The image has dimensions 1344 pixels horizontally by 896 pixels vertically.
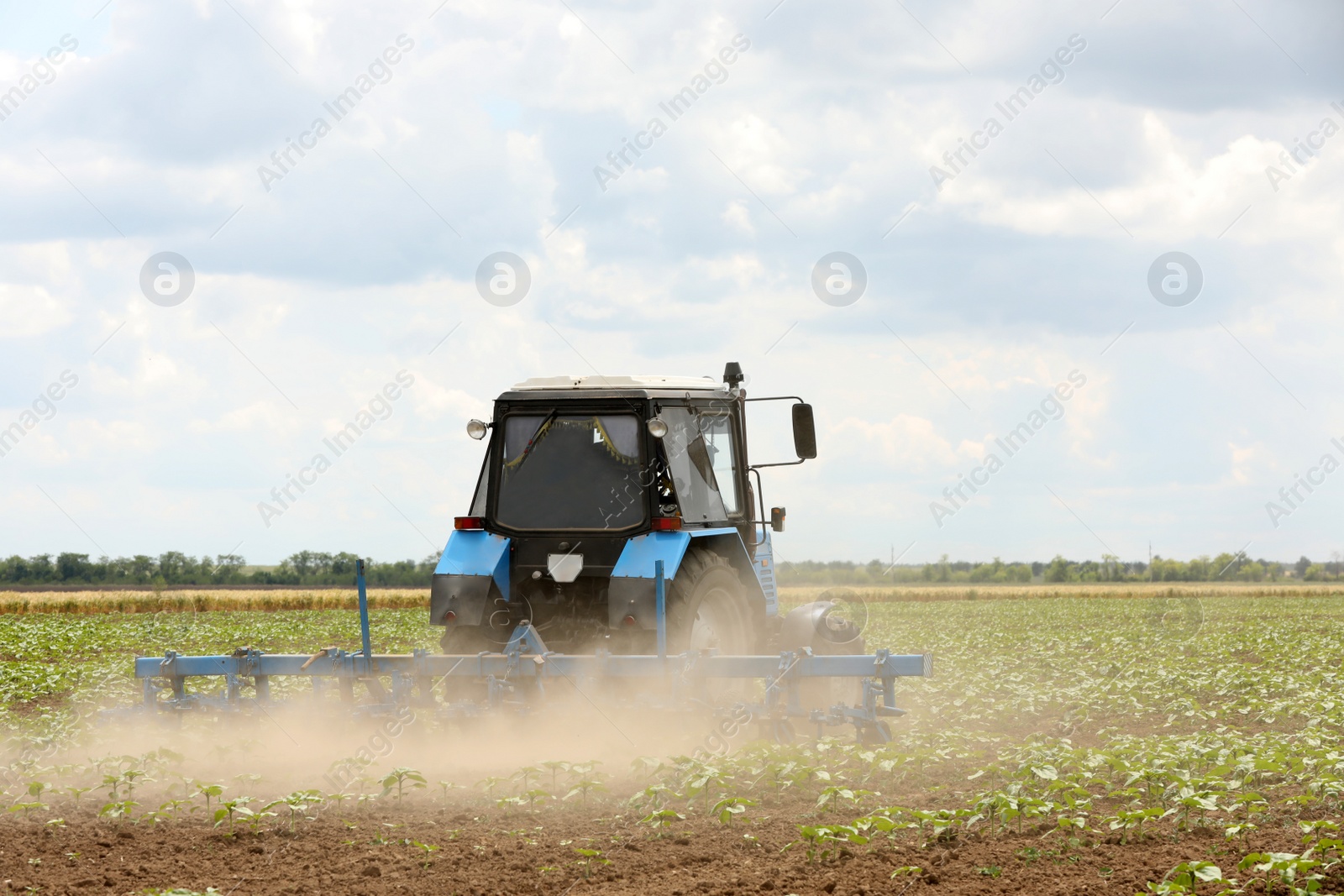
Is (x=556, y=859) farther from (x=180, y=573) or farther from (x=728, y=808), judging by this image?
(x=180, y=573)

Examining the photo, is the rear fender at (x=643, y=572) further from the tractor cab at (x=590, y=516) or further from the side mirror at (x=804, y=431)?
the side mirror at (x=804, y=431)

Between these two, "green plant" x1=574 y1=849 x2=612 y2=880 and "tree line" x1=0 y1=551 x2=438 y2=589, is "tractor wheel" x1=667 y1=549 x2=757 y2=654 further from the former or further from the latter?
"tree line" x1=0 y1=551 x2=438 y2=589

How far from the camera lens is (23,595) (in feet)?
139

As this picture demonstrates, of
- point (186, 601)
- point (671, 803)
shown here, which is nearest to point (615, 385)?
point (671, 803)

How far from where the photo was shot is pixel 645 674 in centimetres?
852

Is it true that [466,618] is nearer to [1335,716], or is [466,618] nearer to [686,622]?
[686,622]

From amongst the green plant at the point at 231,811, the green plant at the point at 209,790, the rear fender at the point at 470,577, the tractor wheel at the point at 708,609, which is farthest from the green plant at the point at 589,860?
the rear fender at the point at 470,577

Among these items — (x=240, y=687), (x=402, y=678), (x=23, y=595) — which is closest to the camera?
(x=402, y=678)

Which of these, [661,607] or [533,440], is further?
[533,440]

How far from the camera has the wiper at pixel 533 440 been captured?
384 inches

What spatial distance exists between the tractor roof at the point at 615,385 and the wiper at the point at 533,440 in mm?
245

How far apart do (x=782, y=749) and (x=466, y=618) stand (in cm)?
298

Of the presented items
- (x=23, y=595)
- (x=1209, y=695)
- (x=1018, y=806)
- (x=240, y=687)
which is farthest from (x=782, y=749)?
(x=23, y=595)

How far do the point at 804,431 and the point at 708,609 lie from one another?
175 centimetres
